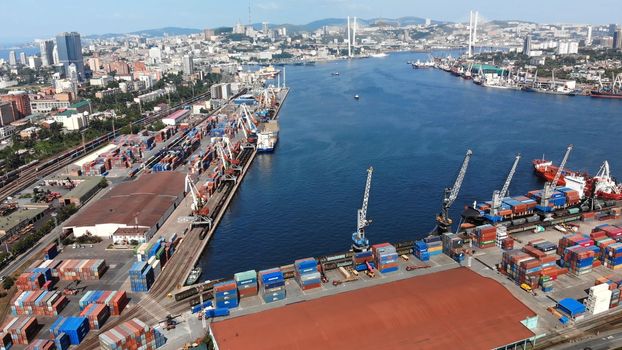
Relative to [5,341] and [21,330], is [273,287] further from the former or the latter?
[5,341]

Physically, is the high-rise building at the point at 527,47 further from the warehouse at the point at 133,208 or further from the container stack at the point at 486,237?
the warehouse at the point at 133,208

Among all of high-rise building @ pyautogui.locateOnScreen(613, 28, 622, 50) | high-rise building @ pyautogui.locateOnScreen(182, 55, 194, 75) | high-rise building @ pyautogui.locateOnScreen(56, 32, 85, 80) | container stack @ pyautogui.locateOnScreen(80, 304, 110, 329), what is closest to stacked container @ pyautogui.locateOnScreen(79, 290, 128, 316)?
container stack @ pyautogui.locateOnScreen(80, 304, 110, 329)

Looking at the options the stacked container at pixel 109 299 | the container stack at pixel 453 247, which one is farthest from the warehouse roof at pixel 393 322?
the stacked container at pixel 109 299

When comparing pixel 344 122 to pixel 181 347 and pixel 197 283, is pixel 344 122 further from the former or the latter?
pixel 181 347

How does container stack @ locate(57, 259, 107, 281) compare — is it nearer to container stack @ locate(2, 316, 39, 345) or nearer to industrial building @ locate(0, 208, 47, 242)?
container stack @ locate(2, 316, 39, 345)

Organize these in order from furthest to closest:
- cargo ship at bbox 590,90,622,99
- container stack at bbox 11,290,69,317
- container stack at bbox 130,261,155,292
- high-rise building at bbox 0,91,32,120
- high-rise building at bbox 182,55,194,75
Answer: high-rise building at bbox 182,55,194,75 → cargo ship at bbox 590,90,622,99 → high-rise building at bbox 0,91,32,120 → container stack at bbox 130,261,155,292 → container stack at bbox 11,290,69,317

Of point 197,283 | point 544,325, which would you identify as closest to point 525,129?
point 544,325
